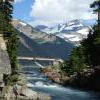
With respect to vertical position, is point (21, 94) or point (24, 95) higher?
point (21, 94)

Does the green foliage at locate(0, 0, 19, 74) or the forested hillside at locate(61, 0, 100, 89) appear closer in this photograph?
the green foliage at locate(0, 0, 19, 74)

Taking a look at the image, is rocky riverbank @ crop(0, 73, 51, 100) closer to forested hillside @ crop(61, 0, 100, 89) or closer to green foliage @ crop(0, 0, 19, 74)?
green foliage @ crop(0, 0, 19, 74)

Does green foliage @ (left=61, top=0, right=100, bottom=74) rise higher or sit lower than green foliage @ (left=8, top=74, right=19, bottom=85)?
higher

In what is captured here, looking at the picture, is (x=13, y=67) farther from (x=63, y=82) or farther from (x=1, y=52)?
(x=63, y=82)

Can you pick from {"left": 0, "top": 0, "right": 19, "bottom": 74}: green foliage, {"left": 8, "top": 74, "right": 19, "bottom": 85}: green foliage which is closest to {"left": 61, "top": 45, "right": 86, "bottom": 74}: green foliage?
{"left": 0, "top": 0, "right": 19, "bottom": 74}: green foliage

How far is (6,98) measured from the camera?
6956 cm

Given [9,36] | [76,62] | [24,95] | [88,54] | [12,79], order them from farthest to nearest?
[76,62]
[88,54]
[9,36]
[12,79]
[24,95]

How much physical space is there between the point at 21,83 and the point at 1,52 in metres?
9.01

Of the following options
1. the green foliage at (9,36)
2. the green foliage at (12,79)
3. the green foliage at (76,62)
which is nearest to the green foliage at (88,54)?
the green foliage at (76,62)

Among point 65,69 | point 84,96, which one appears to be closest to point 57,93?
point 84,96

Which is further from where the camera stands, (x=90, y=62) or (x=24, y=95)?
(x=90, y=62)

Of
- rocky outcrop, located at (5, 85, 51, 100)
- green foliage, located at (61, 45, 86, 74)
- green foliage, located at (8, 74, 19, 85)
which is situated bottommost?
rocky outcrop, located at (5, 85, 51, 100)

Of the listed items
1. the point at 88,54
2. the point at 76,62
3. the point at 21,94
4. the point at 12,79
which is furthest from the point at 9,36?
the point at 76,62

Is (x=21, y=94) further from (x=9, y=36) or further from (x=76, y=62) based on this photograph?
(x=76, y=62)
